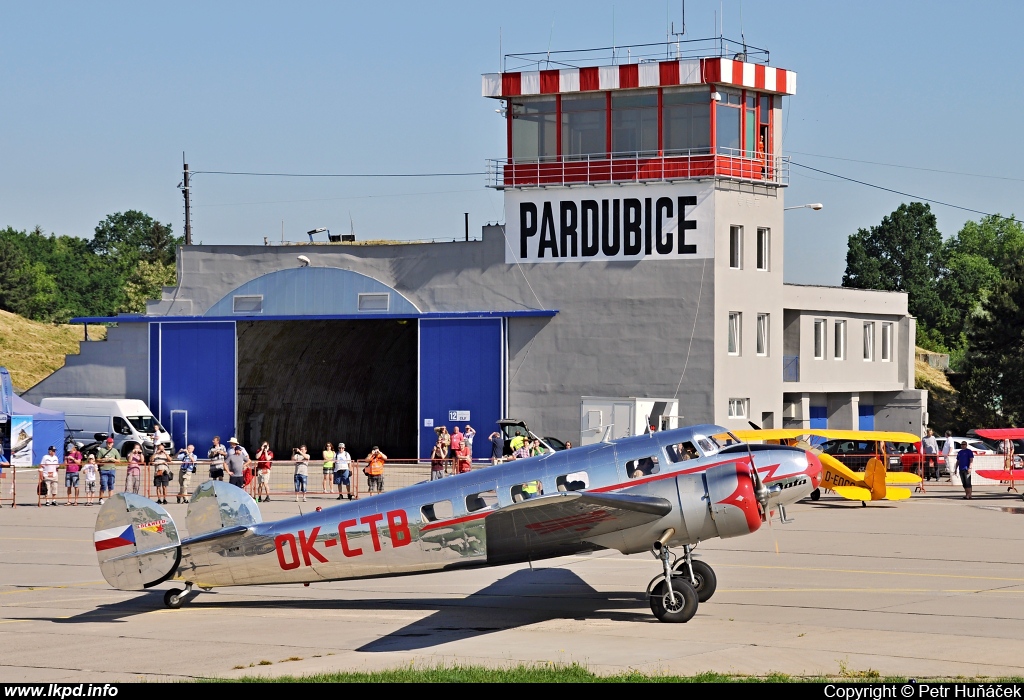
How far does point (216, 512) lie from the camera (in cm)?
1912

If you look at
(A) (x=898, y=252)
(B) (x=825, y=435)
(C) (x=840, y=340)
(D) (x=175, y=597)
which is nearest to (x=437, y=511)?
(D) (x=175, y=597)

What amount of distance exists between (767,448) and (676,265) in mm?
28627

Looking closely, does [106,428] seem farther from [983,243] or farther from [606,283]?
[983,243]

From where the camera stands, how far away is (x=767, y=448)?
1800 centimetres

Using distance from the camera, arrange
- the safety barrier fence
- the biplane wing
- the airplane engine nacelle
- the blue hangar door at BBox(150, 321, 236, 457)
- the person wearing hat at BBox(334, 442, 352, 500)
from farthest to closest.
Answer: the blue hangar door at BBox(150, 321, 236, 457) → the safety barrier fence → the person wearing hat at BBox(334, 442, 352, 500) → the biplane wing → the airplane engine nacelle

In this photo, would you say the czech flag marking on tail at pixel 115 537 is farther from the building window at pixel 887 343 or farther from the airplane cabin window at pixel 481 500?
the building window at pixel 887 343

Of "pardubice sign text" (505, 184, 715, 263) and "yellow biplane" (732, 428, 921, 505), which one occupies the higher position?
"pardubice sign text" (505, 184, 715, 263)

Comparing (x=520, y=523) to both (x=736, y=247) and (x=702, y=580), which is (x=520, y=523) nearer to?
(x=702, y=580)

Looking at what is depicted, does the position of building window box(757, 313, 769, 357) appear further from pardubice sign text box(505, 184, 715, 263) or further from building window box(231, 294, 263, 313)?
building window box(231, 294, 263, 313)

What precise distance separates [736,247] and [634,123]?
6.05 metres

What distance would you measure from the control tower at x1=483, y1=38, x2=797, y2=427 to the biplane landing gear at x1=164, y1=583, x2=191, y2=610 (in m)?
29.3

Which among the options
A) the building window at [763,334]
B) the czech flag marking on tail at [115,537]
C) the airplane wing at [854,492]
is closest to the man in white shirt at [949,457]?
the building window at [763,334]

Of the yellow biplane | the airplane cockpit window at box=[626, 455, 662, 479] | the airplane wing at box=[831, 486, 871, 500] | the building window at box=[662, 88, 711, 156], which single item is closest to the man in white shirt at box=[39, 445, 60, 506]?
the yellow biplane

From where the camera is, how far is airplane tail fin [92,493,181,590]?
1834 cm
